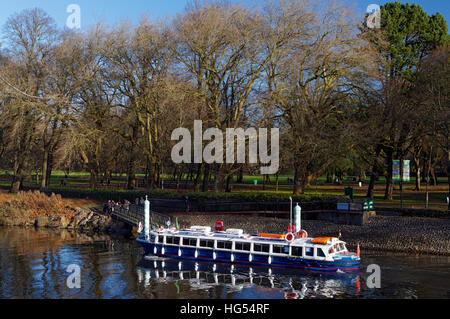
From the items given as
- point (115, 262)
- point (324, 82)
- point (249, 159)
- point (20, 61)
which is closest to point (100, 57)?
point (20, 61)

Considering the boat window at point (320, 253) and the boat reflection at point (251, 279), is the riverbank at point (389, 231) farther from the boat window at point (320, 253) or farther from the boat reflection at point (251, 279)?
the boat reflection at point (251, 279)

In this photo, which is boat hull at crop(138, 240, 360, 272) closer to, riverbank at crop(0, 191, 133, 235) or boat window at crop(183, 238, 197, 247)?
boat window at crop(183, 238, 197, 247)

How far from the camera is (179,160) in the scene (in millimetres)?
73375

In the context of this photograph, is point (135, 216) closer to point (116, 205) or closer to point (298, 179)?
point (116, 205)

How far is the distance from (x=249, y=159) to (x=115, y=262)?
2449 centimetres

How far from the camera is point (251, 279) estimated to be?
37188 millimetres

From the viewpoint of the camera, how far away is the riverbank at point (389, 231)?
45.2m

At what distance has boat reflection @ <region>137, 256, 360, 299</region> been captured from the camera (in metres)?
33.9

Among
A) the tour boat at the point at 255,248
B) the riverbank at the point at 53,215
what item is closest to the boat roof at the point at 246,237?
the tour boat at the point at 255,248

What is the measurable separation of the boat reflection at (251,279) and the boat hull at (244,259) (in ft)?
1.38

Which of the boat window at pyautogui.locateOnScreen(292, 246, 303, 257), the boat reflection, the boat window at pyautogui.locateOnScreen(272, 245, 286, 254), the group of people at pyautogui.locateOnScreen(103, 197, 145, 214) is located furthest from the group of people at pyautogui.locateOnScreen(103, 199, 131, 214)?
the boat window at pyautogui.locateOnScreen(292, 246, 303, 257)

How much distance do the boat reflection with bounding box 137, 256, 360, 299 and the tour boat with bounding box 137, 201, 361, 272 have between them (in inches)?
24.1

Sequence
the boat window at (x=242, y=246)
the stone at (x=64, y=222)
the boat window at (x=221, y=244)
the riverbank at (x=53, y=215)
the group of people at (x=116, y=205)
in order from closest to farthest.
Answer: the boat window at (x=242, y=246) < the boat window at (x=221, y=244) < the riverbank at (x=53, y=215) < the group of people at (x=116, y=205) < the stone at (x=64, y=222)

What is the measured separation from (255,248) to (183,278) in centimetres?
662
